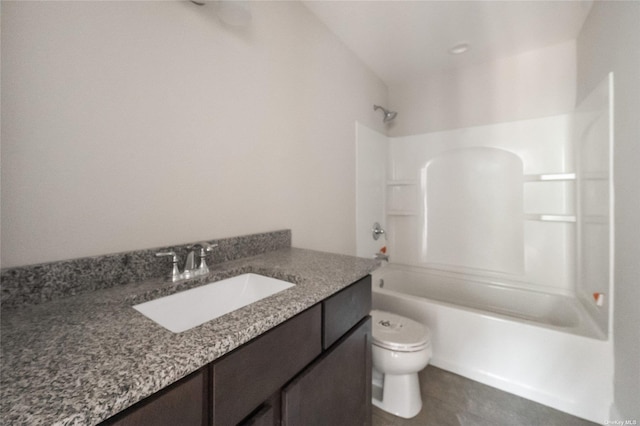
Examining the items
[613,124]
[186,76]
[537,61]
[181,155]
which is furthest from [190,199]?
[537,61]

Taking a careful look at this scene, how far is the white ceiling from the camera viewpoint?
1535 millimetres

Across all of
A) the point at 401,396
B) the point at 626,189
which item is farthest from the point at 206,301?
the point at 626,189

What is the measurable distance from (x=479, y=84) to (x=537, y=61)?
16.2 inches

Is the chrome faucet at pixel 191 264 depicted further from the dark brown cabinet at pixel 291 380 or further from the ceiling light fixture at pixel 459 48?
the ceiling light fixture at pixel 459 48

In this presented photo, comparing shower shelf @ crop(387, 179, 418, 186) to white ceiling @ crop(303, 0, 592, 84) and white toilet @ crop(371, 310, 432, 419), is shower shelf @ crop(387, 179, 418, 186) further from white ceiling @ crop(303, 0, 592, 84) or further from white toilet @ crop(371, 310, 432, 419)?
white toilet @ crop(371, 310, 432, 419)

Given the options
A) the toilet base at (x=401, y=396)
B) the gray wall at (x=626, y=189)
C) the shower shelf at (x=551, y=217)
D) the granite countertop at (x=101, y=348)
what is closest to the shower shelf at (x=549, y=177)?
the shower shelf at (x=551, y=217)

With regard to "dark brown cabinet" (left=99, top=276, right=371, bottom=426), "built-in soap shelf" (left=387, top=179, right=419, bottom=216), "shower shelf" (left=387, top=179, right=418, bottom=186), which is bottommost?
"dark brown cabinet" (left=99, top=276, right=371, bottom=426)

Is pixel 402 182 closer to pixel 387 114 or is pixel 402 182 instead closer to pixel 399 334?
pixel 387 114

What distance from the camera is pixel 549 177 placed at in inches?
76.3

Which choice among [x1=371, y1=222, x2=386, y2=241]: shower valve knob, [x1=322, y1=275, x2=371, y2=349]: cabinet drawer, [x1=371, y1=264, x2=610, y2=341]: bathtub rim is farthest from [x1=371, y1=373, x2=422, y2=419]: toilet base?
[x1=371, y1=222, x2=386, y2=241]: shower valve knob

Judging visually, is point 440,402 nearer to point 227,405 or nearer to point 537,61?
point 227,405

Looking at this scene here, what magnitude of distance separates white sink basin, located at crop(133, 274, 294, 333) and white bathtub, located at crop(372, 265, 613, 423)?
130cm

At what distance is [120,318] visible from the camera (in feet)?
1.83

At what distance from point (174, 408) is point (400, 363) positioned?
4.07ft
